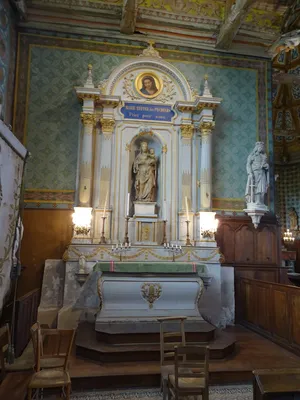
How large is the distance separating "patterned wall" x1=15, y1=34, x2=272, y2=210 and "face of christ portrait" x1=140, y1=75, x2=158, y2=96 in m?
0.77

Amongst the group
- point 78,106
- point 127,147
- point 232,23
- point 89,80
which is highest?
point 232,23

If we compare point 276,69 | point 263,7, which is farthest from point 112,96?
point 276,69

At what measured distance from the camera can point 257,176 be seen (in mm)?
8547

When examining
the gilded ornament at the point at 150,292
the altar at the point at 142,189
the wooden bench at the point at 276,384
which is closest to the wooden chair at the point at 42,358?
the wooden bench at the point at 276,384

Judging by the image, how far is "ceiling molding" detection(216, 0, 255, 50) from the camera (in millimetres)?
8094

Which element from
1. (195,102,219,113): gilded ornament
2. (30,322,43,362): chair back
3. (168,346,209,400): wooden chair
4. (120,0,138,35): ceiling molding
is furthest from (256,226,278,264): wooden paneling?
(30,322,43,362): chair back

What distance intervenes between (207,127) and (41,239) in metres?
4.77

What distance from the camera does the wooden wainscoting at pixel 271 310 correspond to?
582 centimetres

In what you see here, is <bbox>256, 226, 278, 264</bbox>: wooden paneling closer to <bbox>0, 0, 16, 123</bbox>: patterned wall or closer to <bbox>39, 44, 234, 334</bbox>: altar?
<bbox>39, 44, 234, 334</bbox>: altar

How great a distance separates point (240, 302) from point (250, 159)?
3426mm

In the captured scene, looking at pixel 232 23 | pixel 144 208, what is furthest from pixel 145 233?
pixel 232 23

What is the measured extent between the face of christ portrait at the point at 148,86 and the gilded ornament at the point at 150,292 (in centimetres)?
492

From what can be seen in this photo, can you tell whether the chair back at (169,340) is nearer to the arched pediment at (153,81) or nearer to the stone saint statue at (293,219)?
the arched pediment at (153,81)

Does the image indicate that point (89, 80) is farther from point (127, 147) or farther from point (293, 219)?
point (293, 219)
